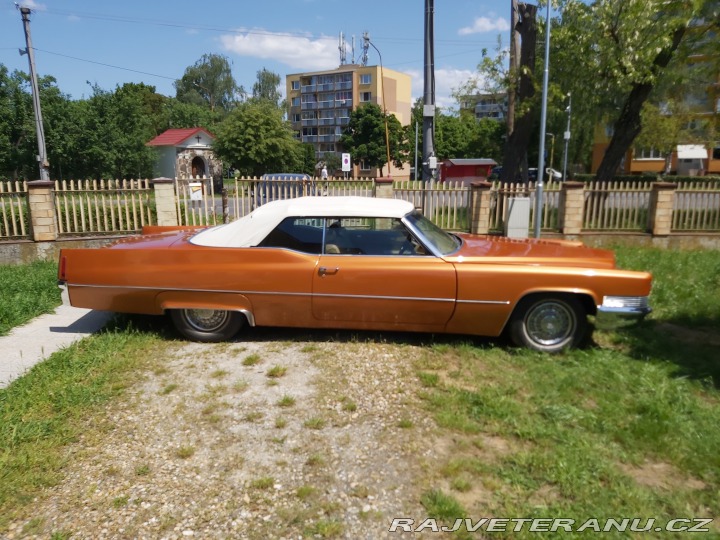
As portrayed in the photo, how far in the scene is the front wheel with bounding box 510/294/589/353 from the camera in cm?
480

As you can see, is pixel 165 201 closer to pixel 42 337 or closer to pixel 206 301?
pixel 42 337

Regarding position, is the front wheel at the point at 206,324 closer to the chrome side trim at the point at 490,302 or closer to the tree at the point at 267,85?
the chrome side trim at the point at 490,302

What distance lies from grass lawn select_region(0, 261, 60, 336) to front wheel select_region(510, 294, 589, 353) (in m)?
5.42

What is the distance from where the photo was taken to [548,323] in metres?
4.89

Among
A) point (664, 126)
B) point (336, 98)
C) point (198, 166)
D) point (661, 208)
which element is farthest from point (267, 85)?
point (661, 208)

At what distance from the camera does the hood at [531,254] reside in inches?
189

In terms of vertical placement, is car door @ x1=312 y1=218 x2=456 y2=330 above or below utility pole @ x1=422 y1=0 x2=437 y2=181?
below

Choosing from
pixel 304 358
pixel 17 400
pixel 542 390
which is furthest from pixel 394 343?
pixel 17 400

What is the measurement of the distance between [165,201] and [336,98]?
7100 cm

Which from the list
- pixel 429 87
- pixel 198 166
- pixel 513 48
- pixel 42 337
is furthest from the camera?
pixel 198 166

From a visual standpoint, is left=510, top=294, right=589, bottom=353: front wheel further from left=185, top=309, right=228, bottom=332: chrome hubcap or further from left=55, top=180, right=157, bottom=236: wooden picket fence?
left=55, top=180, right=157, bottom=236: wooden picket fence

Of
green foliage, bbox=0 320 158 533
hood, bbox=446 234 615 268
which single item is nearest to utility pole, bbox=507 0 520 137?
hood, bbox=446 234 615 268

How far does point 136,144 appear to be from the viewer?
34312 mm

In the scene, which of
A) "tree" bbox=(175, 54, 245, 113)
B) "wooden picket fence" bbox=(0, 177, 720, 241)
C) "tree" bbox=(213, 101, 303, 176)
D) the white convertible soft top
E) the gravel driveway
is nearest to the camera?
the gravel driveway
